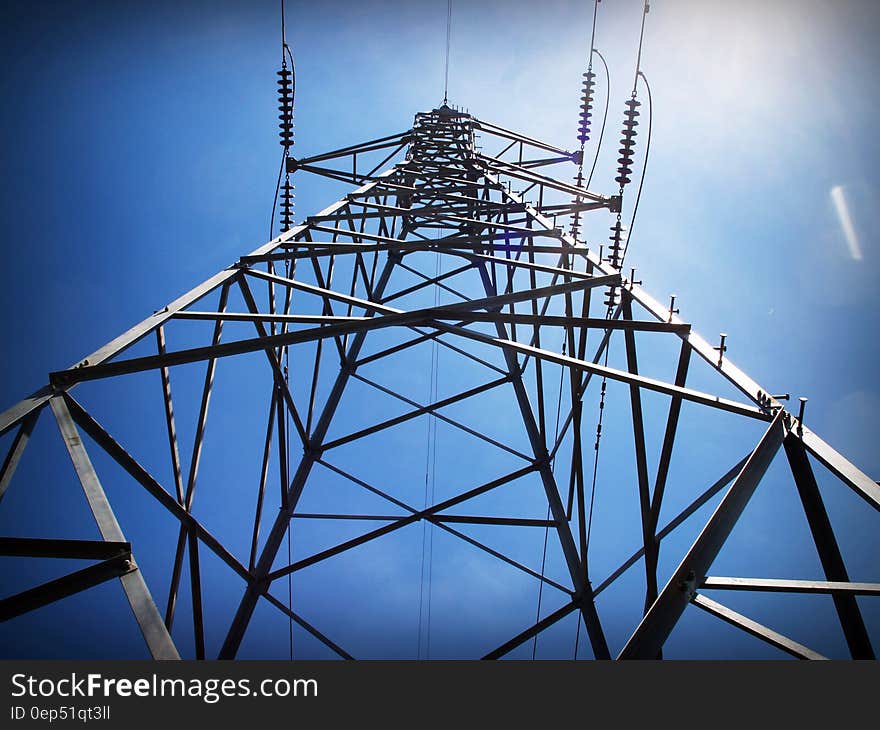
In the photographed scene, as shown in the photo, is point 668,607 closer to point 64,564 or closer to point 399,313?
point 399,313

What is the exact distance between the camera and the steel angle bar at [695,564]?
3389 mm

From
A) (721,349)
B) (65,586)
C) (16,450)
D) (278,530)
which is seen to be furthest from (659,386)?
(278,530)

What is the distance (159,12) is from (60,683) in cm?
1409

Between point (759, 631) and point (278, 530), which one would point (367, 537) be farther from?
point (759, 631)

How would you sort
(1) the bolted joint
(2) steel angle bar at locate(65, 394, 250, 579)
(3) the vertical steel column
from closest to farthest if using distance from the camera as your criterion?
(1) the bolted joint
(2) steel angle bar at locate(65, 394, 250, 579)
(3) the vertical steel column

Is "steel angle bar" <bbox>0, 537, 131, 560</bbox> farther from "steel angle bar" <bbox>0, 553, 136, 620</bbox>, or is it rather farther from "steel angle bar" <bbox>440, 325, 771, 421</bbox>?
"steel angle bar" <bbox>440, 325, 771, 421</bbox>

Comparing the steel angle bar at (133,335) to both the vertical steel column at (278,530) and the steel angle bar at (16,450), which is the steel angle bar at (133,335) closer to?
the steel angle bar at (16,450)

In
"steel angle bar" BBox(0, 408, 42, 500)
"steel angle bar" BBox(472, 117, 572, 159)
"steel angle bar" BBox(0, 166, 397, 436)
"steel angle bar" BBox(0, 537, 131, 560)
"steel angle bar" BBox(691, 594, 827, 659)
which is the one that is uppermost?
"steel angle bar" BBox(472, 117, 572, 159)

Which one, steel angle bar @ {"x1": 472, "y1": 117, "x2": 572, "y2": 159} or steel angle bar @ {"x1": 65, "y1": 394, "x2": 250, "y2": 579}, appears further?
steel angle bar @ {"x1": 472, "y1": 117, "x2": 572, "y2": 159}

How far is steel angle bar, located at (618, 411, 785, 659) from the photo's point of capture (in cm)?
339

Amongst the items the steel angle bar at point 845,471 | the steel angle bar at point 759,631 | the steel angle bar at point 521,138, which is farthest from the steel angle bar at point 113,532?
the steel angle bar at point 521,138

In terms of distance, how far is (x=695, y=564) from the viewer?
3.68 m

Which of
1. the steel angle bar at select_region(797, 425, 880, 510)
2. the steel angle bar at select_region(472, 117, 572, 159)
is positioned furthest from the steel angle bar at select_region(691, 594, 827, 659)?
the steel angle bar at select_region(472, 117, 572, 159)

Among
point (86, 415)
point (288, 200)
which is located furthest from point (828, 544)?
point (288, 200)
